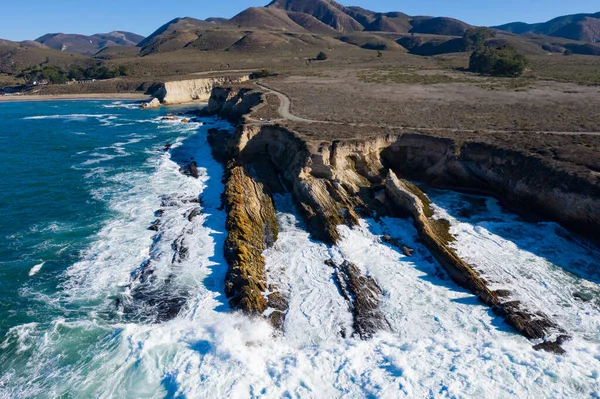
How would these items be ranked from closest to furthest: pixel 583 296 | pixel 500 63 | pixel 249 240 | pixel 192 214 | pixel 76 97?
pixel 583 296 < pixel 249 240 < pixel 192 214 < pixel 500 63 < pixel 76 97

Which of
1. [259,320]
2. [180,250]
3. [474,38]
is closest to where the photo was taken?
[259,320]

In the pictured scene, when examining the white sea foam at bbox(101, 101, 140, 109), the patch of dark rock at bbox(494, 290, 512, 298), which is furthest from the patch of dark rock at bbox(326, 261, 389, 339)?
the white sea foam at bbox(101, 101, 140, 109)

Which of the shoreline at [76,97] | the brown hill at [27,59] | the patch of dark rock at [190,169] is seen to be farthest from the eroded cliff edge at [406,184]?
the brown hill at [27,59]

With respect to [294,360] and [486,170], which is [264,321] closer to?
[294,360]

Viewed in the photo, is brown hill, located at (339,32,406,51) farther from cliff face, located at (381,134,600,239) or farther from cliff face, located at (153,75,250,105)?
cliff face, located at (381,134,600,239)

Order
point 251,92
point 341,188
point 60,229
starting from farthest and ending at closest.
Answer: point 251,92, point 341,188, point 60,229

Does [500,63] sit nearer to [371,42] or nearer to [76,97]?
[76,97]

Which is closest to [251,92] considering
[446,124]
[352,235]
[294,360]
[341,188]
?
[446,124]

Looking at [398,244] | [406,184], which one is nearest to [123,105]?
[406,184]
